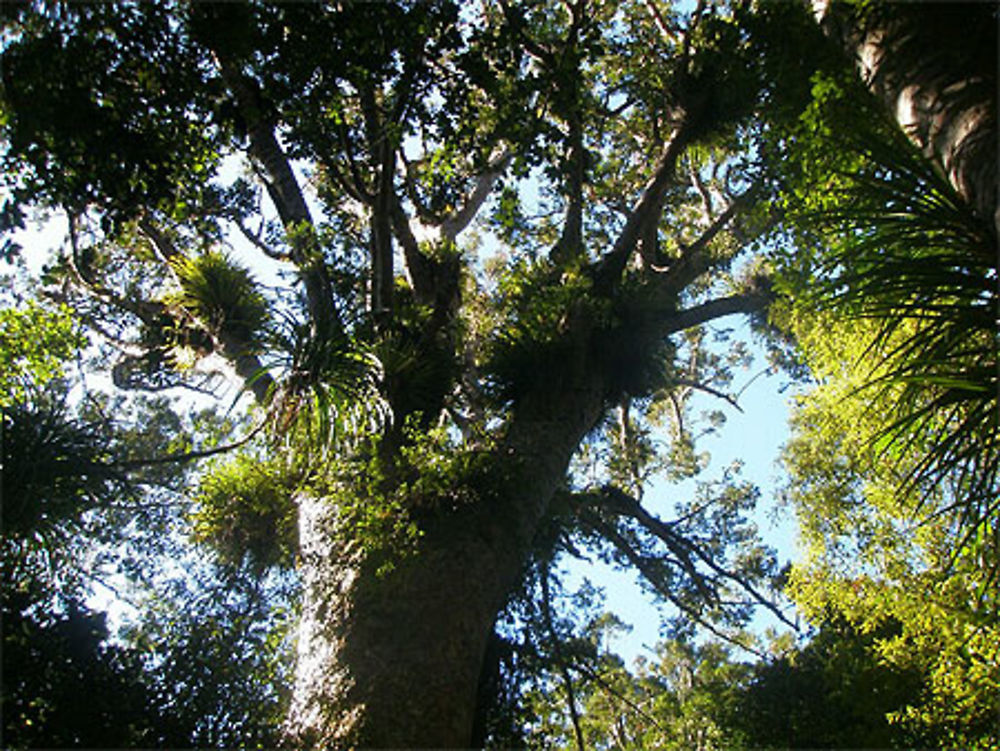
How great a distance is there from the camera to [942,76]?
8.30ft

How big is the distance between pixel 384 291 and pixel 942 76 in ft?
12.0

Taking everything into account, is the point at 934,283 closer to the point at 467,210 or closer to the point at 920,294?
the point at 920,294

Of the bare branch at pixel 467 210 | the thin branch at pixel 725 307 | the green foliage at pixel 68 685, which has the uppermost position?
the bare branch at pixel 467 210

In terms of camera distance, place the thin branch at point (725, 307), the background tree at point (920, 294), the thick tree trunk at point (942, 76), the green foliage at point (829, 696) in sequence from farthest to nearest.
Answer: the thin branch at point (725, 307), the green foliage at point (829, 696), the background tree at point (920, 294), the thick tree trunk at point (942, 76)

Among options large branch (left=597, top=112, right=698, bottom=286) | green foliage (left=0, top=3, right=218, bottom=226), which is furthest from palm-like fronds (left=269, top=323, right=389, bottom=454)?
large branch (left=597, top=112, right=698, bottom=286)

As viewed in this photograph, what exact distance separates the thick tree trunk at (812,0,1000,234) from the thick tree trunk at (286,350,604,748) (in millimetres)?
3047

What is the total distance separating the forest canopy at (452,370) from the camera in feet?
10.1

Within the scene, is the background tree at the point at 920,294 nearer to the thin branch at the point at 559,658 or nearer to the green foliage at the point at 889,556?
the green foliage at the point at 889,556

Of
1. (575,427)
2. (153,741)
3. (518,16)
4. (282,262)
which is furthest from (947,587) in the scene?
(282,262)

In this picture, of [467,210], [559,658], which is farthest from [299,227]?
[559,658]

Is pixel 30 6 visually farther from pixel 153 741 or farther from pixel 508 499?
pixel 153 741

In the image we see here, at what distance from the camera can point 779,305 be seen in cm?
503

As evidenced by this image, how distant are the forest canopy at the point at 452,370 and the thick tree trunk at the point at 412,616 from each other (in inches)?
0.8

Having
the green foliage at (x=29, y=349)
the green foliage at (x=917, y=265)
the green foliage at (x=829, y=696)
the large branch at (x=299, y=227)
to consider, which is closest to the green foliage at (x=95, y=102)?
the large branch at (x=299, y=227)
